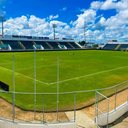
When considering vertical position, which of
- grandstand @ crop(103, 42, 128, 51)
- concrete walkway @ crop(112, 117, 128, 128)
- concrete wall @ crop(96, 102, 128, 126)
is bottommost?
concrete walkway @ crop(112, 117, 128, 128)

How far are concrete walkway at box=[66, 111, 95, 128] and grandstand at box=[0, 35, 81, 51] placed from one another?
306 ft

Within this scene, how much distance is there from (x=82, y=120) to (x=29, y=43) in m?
113

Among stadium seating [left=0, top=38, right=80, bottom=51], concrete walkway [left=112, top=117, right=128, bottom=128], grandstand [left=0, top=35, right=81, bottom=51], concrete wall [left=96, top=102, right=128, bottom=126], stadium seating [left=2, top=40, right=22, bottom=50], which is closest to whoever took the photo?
concrete wall [left=96, top=102, right=128, bottom=126]

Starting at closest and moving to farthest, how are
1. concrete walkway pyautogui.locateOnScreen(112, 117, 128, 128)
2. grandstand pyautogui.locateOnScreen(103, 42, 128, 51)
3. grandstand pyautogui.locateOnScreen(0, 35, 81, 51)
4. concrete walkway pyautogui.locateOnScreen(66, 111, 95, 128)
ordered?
concrete walkway pyautogui.locateOnScreen(66, 111, 95, 128) < concrete walkway pyautogui.locateOnScreen(112, 117, 128, 128) < grandstand pyautogui.locateOnScreen(0, 35, 81, 51) < grandstand pyautogui.locateOnScreen(103, 42, 128, 51)

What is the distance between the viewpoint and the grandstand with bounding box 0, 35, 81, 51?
390ft

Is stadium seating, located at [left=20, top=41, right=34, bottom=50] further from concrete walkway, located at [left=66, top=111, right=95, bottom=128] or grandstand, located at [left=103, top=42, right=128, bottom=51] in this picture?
concrete walkway, located at [left=66, top=111, right=95, bottom=128]

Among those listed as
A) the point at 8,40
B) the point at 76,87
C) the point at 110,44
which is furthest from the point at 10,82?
the point at 110,44

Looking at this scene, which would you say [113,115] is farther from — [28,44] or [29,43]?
[29,43]

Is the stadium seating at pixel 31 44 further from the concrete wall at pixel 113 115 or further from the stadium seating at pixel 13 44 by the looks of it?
the concrete wall at pixel 113 115

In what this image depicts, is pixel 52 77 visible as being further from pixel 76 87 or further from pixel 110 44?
pixel 110 44

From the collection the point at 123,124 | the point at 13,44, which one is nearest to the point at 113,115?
the point at 123,124

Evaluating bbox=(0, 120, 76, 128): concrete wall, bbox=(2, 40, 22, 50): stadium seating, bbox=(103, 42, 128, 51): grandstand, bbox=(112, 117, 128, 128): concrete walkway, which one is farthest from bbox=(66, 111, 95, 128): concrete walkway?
bbox=(103, 42, 128, 51): grandstand

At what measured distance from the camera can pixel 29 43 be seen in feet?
426

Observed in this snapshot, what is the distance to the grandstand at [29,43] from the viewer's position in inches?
4683
